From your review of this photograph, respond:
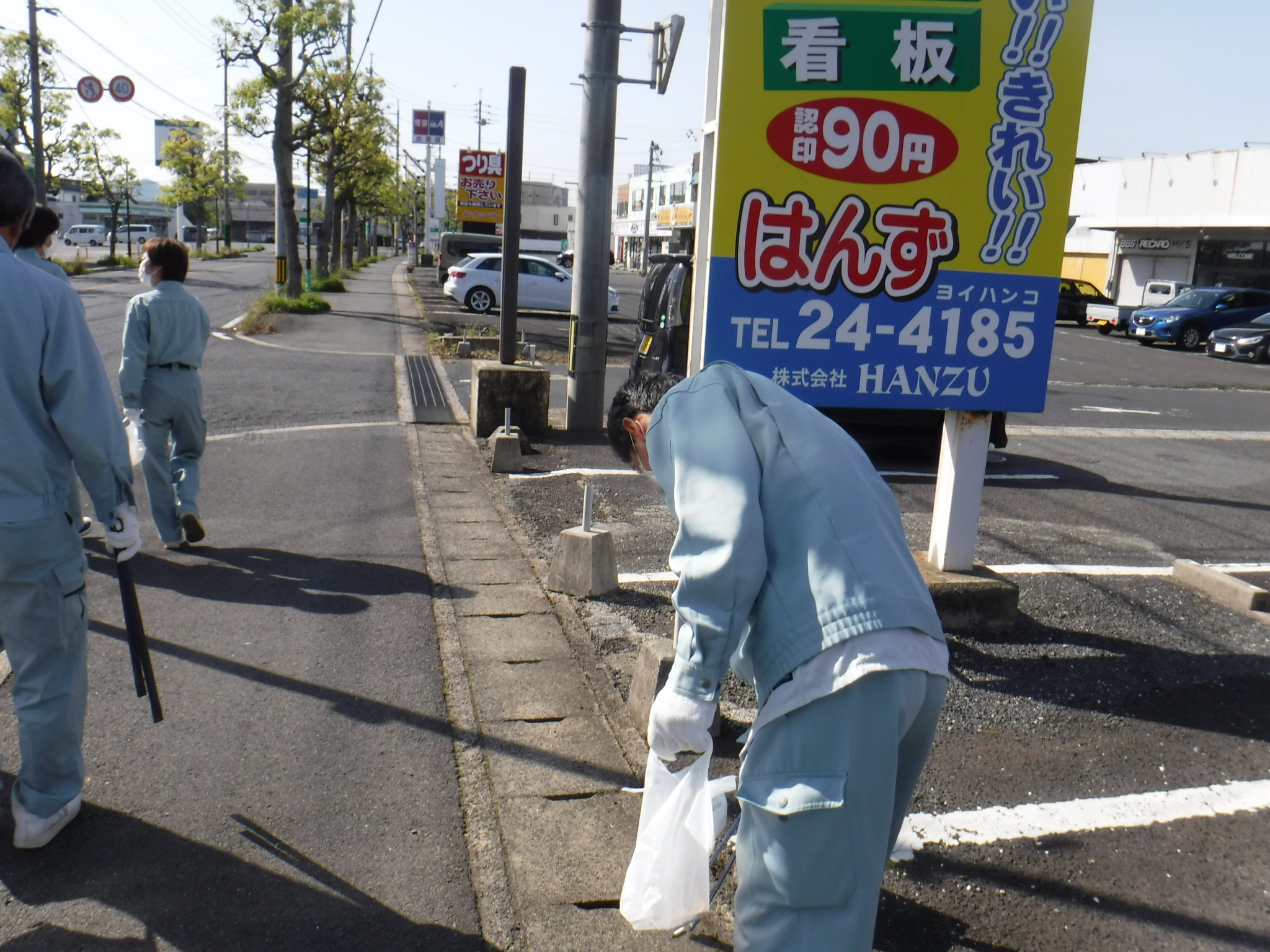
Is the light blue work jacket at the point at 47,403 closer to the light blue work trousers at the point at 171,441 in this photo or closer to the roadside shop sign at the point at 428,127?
the light blue work trousers at the point at 171,441

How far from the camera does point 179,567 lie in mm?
5543

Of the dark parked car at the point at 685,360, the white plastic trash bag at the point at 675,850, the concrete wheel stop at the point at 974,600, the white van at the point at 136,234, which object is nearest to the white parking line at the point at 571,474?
the dark parked car at the point at 685,360

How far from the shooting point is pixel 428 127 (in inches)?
1921

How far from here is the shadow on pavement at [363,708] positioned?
11.6ft

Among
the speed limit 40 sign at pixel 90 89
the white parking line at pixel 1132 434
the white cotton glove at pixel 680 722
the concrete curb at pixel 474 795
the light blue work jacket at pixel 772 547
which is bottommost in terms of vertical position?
the concrete curb at pixel 474 795

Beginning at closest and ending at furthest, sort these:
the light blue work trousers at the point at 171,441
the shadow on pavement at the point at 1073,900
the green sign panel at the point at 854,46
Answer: the shadow on pavement at the point at 1073,900 → the green sign panel at the point at 854,46 → the light blue work trousers at the point at 171,441

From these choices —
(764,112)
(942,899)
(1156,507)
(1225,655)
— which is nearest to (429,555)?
(764,112)

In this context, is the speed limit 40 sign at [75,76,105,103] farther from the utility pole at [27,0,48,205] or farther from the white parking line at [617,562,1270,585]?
the white parking line at [617,562,1270,585]

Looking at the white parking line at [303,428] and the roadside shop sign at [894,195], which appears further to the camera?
the white parking line at [303,428]

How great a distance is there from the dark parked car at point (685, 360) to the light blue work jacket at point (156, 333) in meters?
4.23

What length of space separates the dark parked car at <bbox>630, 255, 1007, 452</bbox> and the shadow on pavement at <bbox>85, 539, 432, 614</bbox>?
3.98 metres

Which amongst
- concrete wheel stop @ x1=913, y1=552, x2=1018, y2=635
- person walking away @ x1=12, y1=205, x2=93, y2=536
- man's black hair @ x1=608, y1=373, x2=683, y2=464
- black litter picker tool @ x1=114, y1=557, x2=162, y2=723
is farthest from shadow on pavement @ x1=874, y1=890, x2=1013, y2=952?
person walking away @ x1=12, y1=205, x2=93, y2=536

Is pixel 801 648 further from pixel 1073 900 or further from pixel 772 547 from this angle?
pixel 1073 900

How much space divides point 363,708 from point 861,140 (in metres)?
3.11
